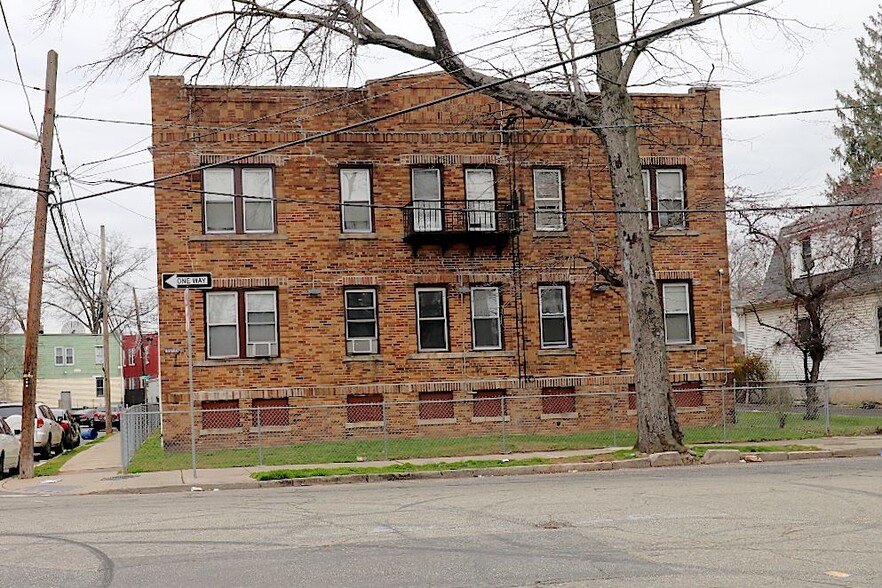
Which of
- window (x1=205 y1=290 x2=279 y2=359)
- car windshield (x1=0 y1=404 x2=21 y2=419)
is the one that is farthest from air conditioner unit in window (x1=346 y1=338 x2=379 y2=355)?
car windshield (x1=0 y1=404 x2=21 y2=419)

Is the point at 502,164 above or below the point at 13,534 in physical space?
above

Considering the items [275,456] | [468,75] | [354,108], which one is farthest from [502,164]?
[275,456]

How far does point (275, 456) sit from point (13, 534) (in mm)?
11158

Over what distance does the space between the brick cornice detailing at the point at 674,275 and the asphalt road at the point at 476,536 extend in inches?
486

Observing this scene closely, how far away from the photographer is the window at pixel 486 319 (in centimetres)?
2684

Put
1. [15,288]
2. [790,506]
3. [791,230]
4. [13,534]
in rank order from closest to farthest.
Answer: [13,534] → [790,506] → [791,230] → [15,288]

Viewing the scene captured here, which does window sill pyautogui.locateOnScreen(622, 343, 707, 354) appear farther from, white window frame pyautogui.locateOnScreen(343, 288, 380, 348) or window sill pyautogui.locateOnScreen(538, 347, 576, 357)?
white window frame pyautogui.locateOnScreen(343, 288, 380, 348)

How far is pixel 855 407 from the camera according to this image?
3562 centimetres

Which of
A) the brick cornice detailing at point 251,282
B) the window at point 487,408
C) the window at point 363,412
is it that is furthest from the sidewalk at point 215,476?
the window at point 363,412

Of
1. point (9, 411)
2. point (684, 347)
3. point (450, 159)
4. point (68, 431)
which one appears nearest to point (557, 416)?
point (684, 347)

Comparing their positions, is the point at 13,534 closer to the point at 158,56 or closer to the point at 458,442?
the point at 158,56

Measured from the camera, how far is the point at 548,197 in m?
27.2

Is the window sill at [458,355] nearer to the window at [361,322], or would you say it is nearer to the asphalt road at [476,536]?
the window at [361,322]

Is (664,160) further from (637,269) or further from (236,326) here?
(236,326)
